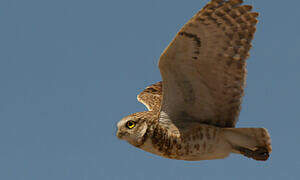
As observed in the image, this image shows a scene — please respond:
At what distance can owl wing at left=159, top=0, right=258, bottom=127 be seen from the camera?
22.9 ft

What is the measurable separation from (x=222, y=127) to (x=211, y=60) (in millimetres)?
1197

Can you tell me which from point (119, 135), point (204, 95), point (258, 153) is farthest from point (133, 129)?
point (258, 153)

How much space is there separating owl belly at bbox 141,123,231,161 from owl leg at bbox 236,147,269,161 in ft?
0.79

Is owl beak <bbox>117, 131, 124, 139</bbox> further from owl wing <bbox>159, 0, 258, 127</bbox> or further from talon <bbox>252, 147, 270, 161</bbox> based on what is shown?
talon <bbox>252, 147, 270, 161</bbox>

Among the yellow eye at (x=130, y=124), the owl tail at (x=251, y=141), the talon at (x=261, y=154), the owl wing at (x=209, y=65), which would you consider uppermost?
the owl wing at (x=209, y=65)

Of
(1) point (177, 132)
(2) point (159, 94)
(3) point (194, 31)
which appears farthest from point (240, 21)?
(2) point (159, 94)

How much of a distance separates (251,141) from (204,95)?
0.94m

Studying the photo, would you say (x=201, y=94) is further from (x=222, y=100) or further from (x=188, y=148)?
(x=188, y=148)

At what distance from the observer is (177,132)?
780 cm

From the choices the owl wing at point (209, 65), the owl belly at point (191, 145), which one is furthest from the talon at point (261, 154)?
the owl wing at point (209, 65)

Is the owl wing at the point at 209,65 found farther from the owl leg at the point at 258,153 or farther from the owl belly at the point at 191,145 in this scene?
the owl leg at the point at 258,153

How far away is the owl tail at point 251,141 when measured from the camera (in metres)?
7.66

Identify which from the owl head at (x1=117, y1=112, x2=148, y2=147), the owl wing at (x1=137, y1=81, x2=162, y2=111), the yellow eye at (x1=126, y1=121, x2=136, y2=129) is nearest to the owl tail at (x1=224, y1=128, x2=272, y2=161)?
the owl head at (x1=117, y1=112, x2=148, y2=147)

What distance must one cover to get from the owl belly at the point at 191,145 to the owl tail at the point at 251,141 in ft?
0.40
